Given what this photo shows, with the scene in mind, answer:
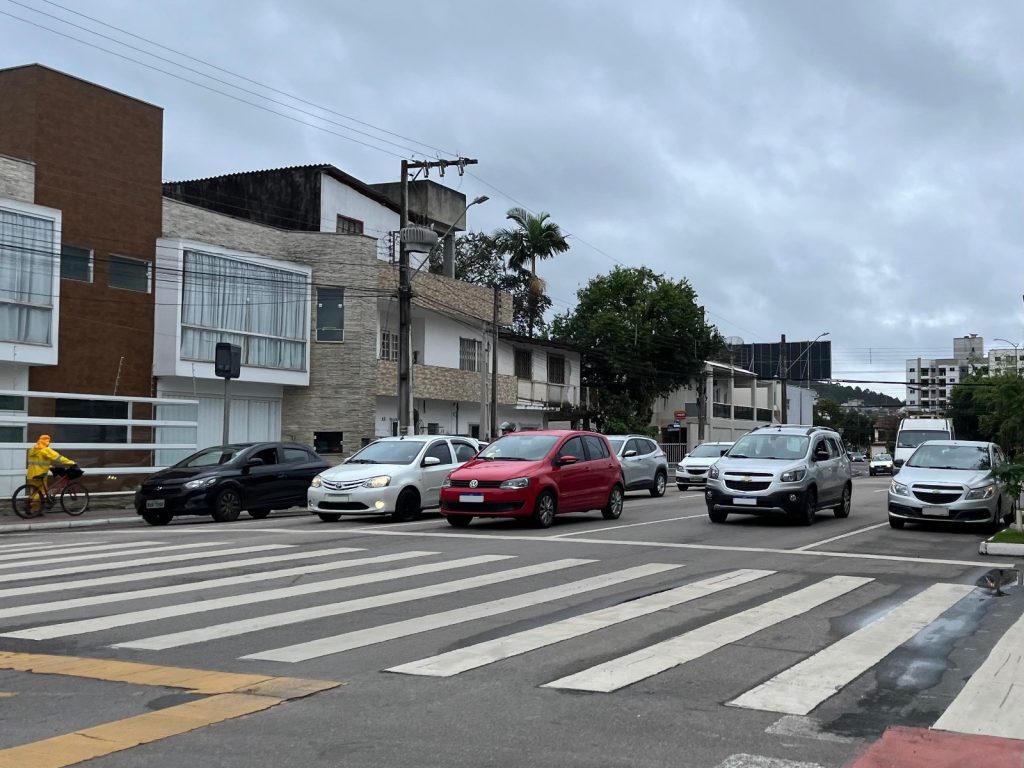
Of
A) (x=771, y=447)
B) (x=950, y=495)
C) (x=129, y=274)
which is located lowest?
(x=950, y=495)

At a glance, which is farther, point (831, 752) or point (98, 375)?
point (98, 375)

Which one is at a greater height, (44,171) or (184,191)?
(184,191)

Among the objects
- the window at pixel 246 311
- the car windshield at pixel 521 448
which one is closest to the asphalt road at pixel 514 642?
the car windshield at pixel 521 448

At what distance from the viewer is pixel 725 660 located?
7531 mm

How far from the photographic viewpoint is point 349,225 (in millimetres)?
41344

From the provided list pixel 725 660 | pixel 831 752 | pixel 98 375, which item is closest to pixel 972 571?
pixel 725 660

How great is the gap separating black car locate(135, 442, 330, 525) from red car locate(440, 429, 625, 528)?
5.08 meters

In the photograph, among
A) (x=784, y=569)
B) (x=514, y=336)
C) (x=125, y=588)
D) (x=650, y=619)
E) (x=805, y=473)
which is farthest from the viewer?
(x=514, y=336)

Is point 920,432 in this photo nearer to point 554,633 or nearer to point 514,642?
point 554,633

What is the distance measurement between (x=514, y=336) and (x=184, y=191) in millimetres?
14906

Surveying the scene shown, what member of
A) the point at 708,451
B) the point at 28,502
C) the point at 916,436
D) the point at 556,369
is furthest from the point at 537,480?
the point at 556,369

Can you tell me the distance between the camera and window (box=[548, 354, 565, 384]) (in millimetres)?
53031

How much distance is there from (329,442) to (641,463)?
12.5 meters

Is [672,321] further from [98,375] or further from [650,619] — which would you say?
[650,619]
